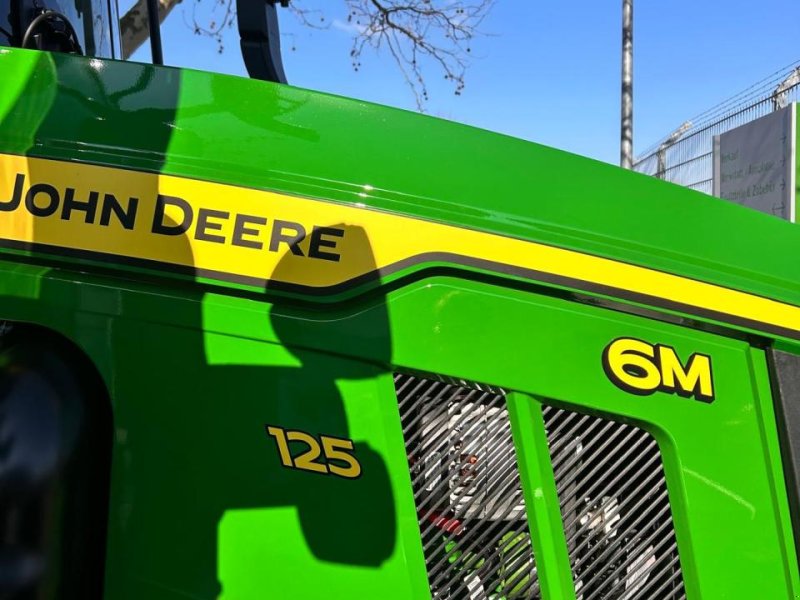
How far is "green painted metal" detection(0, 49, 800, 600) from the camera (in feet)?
4.71

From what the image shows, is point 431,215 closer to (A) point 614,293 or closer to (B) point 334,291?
(B) point 334,291

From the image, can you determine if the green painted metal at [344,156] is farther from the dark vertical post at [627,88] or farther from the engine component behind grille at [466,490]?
the dark vertical post at [627,88]

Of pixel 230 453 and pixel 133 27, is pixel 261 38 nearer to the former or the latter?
pixel 230 453

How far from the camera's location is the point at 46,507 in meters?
1.33

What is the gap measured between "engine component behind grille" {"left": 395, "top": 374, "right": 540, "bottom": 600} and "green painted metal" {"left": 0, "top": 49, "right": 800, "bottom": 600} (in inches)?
2.0

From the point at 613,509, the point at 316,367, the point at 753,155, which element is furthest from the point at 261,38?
the point at 753,155

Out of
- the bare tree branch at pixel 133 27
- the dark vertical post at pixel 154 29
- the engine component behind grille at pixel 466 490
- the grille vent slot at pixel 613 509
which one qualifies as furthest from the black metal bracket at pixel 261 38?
the bare tree branch at pixel 133 27

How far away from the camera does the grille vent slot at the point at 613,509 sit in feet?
4.97

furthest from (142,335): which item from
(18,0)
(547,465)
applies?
(18,0)

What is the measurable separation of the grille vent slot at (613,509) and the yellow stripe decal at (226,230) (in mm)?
296

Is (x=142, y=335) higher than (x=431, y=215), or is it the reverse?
(x=431, y=215)

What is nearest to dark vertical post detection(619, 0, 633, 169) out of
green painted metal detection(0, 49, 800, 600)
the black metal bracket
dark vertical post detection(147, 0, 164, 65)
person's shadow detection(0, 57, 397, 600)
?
dark vertical post detection(147, 0, 164, 65)

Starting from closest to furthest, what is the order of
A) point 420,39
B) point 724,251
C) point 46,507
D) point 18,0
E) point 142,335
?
point 46,507, point 142,335, point 724,251, point 18,0, point 420,39

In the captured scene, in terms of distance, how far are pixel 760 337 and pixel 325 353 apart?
861 millimetres
